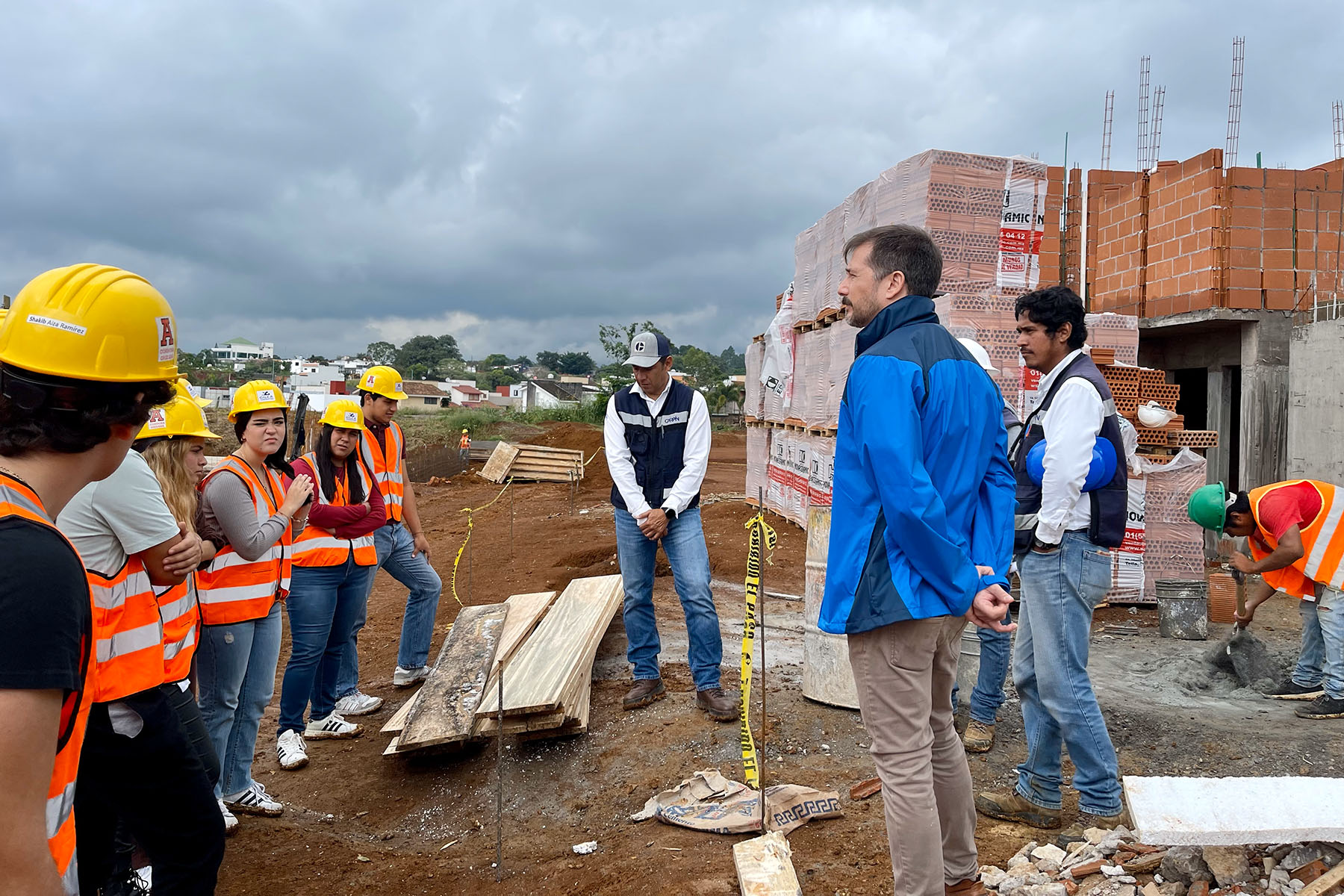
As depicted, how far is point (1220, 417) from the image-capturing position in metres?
11.1

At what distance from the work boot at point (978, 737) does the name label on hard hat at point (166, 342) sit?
12.8 feet

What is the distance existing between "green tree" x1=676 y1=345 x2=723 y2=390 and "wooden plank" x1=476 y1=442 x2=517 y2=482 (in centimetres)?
2739

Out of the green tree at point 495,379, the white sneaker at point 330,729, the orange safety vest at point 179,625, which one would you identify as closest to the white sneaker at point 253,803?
the white sneaker at point 330,729

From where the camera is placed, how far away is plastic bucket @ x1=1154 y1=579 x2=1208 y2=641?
6.65m

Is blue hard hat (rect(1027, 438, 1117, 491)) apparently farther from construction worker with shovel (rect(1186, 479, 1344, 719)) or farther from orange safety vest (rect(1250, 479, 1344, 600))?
orange safety vest (rect(1250, 479, 1344, 600))

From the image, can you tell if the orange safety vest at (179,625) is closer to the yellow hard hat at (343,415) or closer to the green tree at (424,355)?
the yellow hard hat at (343,415)

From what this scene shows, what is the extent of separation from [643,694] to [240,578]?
7.48 ft

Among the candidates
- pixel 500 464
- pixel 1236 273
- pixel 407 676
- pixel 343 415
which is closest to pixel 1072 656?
pixel 343 415

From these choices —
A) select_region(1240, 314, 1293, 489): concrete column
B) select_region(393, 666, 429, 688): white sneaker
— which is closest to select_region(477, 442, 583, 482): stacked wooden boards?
select_region(1240, 314, 1293, 489): concrete column

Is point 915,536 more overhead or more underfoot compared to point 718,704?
more overhead

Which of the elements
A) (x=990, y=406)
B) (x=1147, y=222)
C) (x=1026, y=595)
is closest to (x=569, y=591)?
(x=1026, y=595)

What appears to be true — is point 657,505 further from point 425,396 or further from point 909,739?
point 425,396

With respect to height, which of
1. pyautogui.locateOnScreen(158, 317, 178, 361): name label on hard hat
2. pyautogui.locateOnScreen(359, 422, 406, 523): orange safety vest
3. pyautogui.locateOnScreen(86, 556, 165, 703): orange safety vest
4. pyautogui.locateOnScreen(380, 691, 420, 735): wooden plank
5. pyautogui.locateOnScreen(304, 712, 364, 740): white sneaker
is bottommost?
pyautogui.locateOnScreen(304, 712, 364, 740): white sneaker

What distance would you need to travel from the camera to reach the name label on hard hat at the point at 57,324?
1.37m
